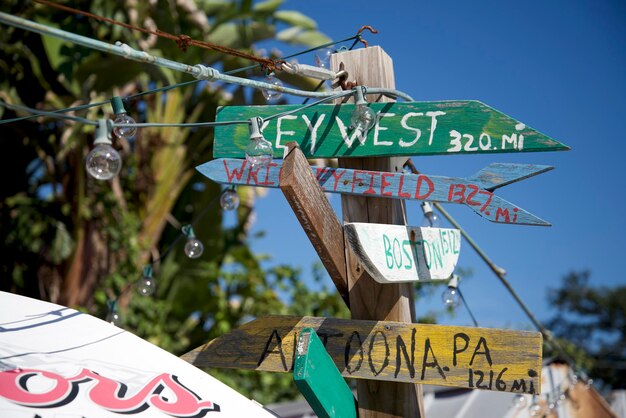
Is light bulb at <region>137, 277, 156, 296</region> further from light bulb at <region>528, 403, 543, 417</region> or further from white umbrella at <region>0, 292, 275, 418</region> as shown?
light bulb at <region>528, 403, 543, 417</region>

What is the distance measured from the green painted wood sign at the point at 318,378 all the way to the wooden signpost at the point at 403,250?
0.31m

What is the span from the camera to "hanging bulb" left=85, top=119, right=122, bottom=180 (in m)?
2.10

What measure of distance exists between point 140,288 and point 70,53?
17.0ft

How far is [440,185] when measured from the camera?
9.37ft

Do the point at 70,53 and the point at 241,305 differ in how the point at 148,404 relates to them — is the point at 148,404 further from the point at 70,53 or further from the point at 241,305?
the point at 241,305

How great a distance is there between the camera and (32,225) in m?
8.89

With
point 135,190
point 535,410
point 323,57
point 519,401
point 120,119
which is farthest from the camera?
point 135,190

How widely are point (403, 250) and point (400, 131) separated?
48 centimetres

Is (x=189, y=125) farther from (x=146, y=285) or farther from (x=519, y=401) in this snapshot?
(x=519, y=401)

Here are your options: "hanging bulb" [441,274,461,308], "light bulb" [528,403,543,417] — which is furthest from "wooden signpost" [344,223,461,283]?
"light bulb" [528,403,543,417]

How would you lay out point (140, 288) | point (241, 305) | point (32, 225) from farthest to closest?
point (241, 305) < point (32, 225) < point (140, 288)

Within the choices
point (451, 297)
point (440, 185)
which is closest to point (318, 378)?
point (440, 185)

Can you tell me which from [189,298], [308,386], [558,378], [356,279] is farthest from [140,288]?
[189,298]

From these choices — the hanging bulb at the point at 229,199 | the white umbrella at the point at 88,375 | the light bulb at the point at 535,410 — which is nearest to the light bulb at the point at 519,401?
the light bulb at the point at 535,410
